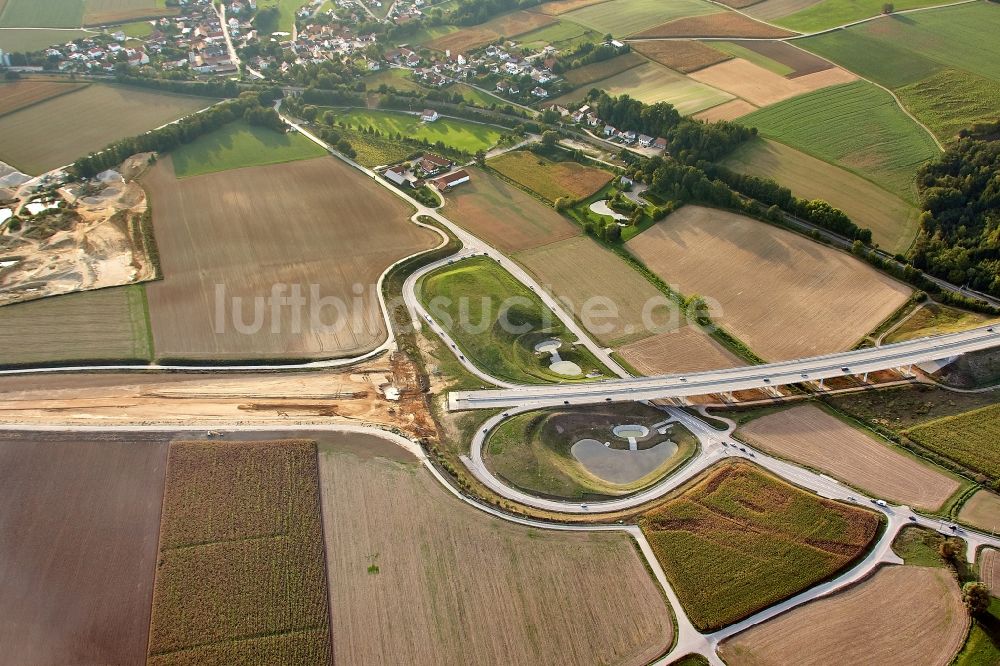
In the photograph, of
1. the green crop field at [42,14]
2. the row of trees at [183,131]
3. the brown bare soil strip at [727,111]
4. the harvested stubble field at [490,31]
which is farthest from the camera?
the green crop field at [42,14]

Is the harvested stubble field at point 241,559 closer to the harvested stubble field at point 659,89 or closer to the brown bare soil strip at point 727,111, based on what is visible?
the brown bare soil strip at point 727,111

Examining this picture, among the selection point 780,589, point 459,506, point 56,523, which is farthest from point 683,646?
point 56,523

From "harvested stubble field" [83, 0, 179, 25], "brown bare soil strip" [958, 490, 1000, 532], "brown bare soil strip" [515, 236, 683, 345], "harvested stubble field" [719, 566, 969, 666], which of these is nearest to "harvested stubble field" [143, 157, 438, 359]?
"brown bare soil strip" [515, 236, 683, 345]

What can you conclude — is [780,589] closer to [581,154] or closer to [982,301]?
[982,301]

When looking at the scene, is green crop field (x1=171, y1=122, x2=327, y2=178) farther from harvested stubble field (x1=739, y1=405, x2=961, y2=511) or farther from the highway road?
harvested stubble field (x1=739, y1=405, x2=961, y2=511)

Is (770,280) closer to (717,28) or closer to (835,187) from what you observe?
(835,187)

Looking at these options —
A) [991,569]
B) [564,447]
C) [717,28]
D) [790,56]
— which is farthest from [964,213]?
[717,28]

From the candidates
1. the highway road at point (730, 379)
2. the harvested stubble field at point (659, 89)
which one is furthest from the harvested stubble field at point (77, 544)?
Result: the harvested stubble field at point (659, 89)
